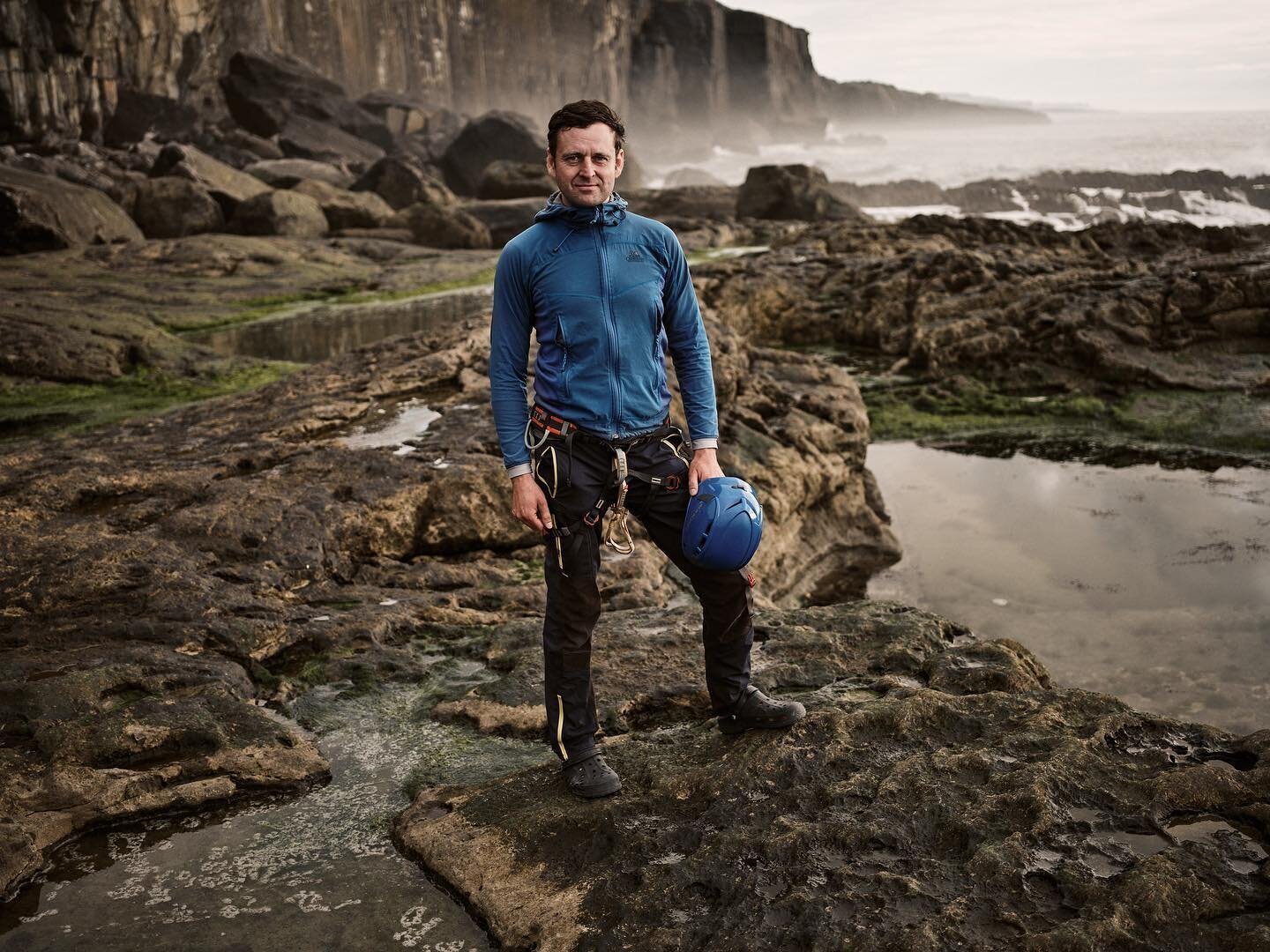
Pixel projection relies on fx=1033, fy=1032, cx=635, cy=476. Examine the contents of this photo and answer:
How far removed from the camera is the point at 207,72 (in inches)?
1996

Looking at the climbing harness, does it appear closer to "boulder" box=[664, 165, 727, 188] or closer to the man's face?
the man's face

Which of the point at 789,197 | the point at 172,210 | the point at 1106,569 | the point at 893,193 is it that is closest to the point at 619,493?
the point at 1106,569

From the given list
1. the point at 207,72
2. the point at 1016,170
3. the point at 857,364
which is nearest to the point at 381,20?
the point at 207,72

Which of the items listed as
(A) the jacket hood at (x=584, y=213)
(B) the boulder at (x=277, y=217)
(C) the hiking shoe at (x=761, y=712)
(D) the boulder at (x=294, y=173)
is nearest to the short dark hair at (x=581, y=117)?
(A) the jacket hood at (x=584, y=213)

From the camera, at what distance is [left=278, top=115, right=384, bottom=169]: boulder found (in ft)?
147

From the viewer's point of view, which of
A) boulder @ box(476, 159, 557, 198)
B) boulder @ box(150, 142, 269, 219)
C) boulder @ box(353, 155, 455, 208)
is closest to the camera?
boulder @ box(150, 142, 269, 219)

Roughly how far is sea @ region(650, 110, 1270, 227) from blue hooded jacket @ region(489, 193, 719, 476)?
99.3 ft

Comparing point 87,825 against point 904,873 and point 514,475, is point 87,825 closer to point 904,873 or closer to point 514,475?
point 514,475

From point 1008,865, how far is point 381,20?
251 feet

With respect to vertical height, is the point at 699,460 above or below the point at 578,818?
above

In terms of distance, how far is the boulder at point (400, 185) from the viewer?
32.2 meters

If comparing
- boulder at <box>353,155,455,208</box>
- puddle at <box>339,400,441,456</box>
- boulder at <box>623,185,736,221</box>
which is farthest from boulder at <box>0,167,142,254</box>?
boulder at <box>623,185,736,221</box>

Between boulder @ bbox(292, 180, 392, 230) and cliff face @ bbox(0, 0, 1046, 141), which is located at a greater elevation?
cliff face @ bbox(0, 0, 1046, 141)

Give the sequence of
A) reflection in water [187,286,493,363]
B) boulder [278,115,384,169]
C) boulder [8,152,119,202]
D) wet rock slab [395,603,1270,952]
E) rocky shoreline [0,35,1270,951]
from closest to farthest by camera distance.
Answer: wet rock slab [395,603,1270,952], rocky shoreline [0,35,1270,951], reflection in water [187,286,493,363], boulder [8,152,119,202], boulder [278,115,384,169]
